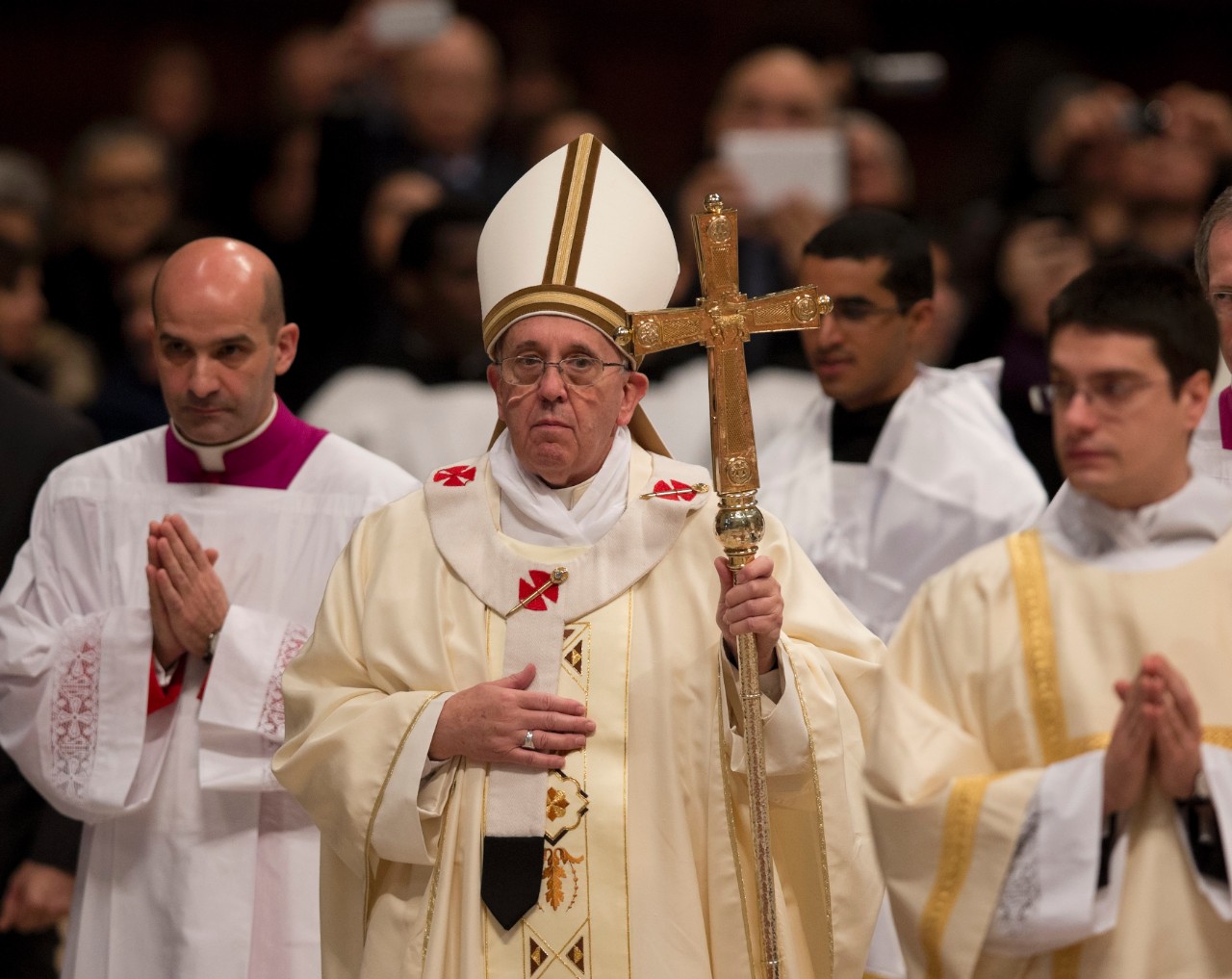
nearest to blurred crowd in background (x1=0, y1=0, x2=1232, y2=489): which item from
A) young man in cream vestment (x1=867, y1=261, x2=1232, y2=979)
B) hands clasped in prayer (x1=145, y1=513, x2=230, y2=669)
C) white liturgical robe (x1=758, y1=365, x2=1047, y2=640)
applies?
white liturgical robe (x1=758, y1=365, x2=1047, y2=640)

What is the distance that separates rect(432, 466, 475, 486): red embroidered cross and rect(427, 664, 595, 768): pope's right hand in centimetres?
53

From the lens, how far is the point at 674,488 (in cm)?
452

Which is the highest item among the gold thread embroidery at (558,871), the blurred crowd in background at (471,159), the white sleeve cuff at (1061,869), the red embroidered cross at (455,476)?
the blurred crowd in background at (471,159)

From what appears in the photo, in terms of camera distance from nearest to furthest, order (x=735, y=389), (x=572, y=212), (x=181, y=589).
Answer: (x=735, y=389) < (x=572, y=212) < (x=181, y=589)

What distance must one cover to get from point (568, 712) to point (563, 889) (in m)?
0.38

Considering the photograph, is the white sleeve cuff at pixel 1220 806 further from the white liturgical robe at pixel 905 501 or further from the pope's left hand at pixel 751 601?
the white liturgical robe at pixel 905 501

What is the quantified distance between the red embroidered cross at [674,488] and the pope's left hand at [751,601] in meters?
0.44

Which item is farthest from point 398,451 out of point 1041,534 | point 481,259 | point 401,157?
point 1041,534

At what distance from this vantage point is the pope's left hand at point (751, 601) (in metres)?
3.98

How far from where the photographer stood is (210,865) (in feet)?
16.6

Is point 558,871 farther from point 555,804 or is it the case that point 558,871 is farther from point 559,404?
point 559,404

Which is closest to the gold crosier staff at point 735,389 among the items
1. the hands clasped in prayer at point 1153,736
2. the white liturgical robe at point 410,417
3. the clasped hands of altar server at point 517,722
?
the clasped hands of altar server at point 517,722

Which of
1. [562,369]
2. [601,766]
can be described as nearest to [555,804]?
[601,766]

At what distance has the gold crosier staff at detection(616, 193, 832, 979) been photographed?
4.02 metres
